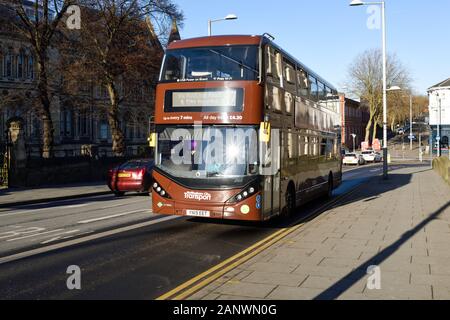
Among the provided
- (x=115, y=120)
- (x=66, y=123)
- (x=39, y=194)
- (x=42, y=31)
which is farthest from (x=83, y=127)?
(x=39, y=194)

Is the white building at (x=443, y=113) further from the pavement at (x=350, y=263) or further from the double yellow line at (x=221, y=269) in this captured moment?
the double yellow line at (x=221, y=269)

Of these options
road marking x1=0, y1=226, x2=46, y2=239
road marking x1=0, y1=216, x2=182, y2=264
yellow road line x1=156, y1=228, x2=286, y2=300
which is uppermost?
road marking x1=0, y1=216, x2=182, y2=264

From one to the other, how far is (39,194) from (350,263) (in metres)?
16.3

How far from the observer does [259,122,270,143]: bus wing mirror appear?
995cm

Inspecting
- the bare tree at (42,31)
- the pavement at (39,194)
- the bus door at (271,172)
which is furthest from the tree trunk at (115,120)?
the bus door at (271,172)

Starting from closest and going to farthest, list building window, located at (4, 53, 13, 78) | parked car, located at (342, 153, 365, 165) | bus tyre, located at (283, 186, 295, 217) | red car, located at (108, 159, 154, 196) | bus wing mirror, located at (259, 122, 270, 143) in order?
bus wing mirror, located at (259, 122, 270, 143), bus tyre, located at (283, 186, 295, 217), red car, located at (108, 159, 154, 196), building window, located at (4, 53, 13, 78), parked car, located at (342, 153, 365, 165)

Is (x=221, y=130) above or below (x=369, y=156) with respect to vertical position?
above

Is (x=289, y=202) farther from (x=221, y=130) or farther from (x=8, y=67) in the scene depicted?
(x=8, y=67)

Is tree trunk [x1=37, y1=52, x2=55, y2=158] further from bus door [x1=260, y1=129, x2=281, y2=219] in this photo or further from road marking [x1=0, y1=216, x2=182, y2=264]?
bus door [x1=260, y1=129, x2=281, y2=219]

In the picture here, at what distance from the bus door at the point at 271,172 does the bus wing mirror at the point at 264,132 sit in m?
0.19

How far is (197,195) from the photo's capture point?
1027cm

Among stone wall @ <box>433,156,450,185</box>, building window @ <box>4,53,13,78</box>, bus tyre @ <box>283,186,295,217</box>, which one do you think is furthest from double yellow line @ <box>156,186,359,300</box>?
building window @ <box>4,53,13,78</box>

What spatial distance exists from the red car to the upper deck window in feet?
31.2
